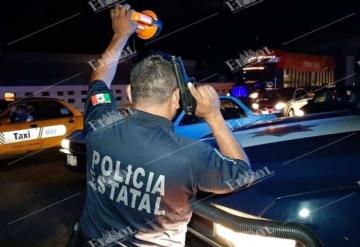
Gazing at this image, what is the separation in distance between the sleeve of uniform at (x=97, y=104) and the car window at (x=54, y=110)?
25.3 ft

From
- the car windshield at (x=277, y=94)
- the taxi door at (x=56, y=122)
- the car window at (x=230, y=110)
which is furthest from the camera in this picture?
the car windshield at (x=277, y=94)

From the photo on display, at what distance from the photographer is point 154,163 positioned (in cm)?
160

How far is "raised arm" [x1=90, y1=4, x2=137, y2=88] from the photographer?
6.72ft

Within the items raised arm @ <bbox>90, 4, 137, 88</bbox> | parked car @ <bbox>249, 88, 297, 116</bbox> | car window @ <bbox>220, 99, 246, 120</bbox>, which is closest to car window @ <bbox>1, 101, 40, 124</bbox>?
car window @ <bbox>220, 99, 246, 120</bbox>

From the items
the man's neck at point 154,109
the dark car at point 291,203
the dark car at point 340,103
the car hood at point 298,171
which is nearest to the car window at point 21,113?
the dark car at point 340,103

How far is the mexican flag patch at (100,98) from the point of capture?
1952 mm

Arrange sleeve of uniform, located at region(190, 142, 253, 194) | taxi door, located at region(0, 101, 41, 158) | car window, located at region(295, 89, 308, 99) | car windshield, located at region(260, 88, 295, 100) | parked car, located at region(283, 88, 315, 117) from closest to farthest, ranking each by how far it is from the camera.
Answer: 1. sleeve of uniform, located at region(190, 142, 253, 194)
2. taxi door, located at region(0, 101, 41, 158)
3. parked car, located at region(283, 88, 315, 117)
4. car windshield, located at region(260, 88, 295, 100)
5. car window, located at region(295, 89, 308, 99)

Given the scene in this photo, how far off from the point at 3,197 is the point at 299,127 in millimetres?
→ 4806

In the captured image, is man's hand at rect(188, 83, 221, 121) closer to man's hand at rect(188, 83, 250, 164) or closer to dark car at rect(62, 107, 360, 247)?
man's hand at rect(188, 83, 250, 164)

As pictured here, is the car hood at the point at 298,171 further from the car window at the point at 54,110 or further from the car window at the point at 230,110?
the car window at the point at 54,110

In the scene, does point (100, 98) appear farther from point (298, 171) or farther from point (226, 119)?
point (226, 119)

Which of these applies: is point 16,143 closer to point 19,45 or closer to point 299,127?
point 299,127

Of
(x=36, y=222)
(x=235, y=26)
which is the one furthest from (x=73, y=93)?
(x=235, y=26)

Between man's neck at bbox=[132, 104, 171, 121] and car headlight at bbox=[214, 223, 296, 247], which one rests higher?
man's neck at bbox=[132, 104, 171, 121]
